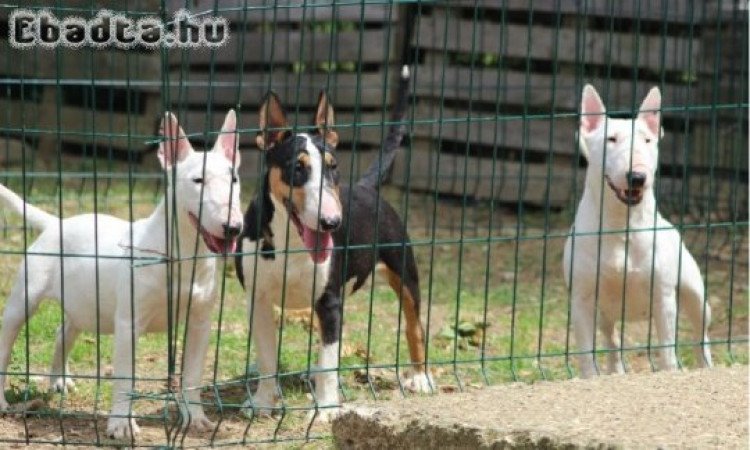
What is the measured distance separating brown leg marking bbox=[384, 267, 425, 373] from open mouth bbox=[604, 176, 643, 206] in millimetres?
1113

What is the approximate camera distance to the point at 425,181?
38.3 feet

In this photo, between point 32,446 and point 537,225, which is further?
point 537,225

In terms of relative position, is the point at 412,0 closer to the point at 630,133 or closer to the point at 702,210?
the point at 630,133

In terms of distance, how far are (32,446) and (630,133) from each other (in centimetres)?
290

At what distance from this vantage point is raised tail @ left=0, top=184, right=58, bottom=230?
572cm

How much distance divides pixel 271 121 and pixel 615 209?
1651mm

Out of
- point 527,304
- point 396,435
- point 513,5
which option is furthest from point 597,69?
point 396,435

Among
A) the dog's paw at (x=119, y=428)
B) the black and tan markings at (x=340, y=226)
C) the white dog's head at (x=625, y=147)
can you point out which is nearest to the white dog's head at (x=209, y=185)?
the black and tan markings at (x=340, y=226)

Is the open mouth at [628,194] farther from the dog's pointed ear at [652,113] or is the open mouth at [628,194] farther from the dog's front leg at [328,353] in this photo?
the dog's front leg at [328,353]

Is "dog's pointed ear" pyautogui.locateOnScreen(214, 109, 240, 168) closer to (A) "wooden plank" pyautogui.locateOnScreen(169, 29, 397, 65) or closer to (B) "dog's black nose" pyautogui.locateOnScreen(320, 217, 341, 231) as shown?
(B) "dog's black nose" pyautogui.locateOnScreen(320, 217, 341, 231)

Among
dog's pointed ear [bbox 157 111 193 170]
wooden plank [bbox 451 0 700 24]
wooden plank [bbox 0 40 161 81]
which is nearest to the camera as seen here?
dog's pointed ear [bbox 157 111 193 170]

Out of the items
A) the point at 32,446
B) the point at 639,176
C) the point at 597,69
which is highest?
the point at 597,69

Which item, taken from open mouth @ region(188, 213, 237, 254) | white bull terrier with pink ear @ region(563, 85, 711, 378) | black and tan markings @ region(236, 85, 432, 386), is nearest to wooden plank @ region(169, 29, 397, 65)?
black and tan markings @ region(236, 85, 432, 386)

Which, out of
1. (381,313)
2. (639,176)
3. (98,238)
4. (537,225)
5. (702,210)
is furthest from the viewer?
(537,225)
